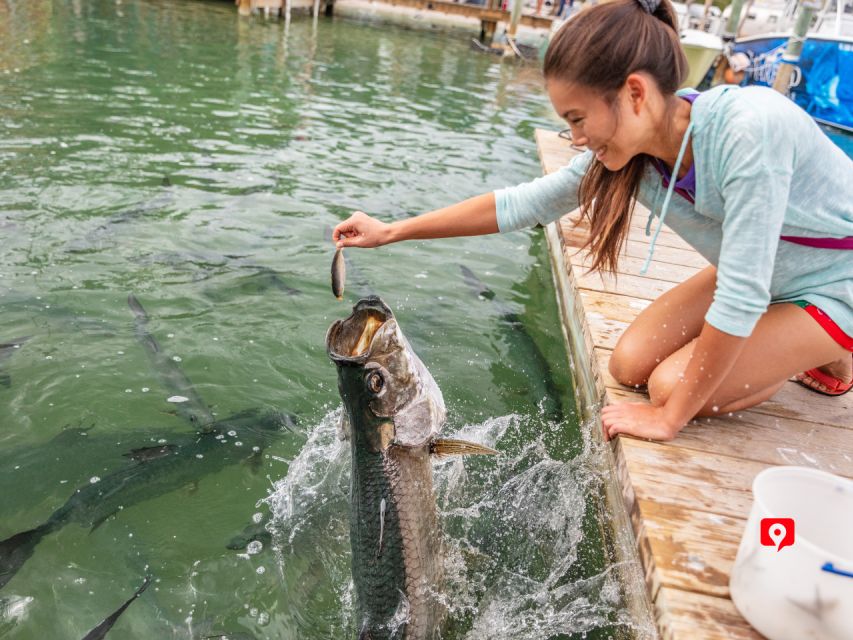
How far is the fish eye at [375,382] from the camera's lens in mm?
2572

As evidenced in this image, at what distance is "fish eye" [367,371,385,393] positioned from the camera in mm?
2572

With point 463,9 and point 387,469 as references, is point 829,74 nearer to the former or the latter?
point 463,9

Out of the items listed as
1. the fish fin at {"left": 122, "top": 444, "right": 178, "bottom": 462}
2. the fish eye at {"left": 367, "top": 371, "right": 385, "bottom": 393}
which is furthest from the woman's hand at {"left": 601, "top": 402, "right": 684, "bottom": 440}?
the fish fin at {"left": 122, "top": 444, "right": 178, "bottom": 462}

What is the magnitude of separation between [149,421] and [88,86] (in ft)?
32.2

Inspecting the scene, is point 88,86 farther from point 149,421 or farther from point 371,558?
point 371,558

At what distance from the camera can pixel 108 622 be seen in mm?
3006

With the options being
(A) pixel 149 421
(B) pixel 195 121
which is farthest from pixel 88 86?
(A) pixel 149 421

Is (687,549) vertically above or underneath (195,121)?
above

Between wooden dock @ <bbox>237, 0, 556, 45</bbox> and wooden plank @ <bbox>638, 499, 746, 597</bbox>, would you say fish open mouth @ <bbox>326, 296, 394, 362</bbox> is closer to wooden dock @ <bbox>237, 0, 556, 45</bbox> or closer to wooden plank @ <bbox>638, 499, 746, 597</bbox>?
wooden plank @ <bbox>638, 499, 746, 597</bbox>

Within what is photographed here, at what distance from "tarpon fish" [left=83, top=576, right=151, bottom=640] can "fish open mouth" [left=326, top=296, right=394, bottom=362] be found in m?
1.62

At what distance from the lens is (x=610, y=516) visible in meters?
3.34

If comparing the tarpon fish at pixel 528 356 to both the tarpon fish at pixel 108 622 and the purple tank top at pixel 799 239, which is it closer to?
the purple tank top at pixel 799 239

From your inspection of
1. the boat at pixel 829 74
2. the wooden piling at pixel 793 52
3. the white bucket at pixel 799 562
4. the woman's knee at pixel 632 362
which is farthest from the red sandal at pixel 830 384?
the wooden piling at pixel 793 52

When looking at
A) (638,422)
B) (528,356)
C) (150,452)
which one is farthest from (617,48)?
(528,356)
